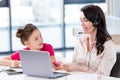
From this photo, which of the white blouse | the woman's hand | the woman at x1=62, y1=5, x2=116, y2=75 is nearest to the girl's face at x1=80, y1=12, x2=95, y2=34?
the woman at x1=62, y1=5, x2=116, y2=75

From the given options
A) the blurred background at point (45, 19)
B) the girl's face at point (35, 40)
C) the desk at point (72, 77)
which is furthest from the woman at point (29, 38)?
the blurred background at point (45, 19)

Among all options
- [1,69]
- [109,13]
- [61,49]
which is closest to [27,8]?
[61,49]

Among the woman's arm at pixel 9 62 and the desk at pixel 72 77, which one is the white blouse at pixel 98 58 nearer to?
the desk at pixel 72 77

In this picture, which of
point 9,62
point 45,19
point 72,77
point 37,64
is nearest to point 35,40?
point 9,62

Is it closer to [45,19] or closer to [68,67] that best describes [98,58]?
[68,67]

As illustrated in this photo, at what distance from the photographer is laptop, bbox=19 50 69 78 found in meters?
2.09

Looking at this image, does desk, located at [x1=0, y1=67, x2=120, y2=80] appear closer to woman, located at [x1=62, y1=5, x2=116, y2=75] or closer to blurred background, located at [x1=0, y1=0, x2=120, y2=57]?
woman, located at [x1=62, y1=5, x2=116, y2=75]

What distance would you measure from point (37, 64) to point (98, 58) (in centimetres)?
56

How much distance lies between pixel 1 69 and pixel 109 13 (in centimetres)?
205

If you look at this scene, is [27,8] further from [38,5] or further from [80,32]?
[80,32]

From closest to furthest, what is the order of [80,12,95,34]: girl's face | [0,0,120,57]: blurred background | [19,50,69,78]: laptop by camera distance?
[19,50,69,78]: laptop
[80,12,95,34]: girl's face
[0,0,120,57]: blurred background

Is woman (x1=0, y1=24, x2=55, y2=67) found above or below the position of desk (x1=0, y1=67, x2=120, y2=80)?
above

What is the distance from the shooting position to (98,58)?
2.44 metres

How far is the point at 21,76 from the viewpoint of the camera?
2230mm
